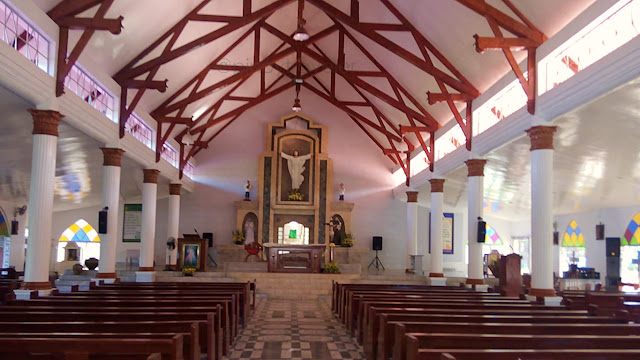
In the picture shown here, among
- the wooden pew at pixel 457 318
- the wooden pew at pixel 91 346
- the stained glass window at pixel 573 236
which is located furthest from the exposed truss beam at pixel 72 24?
the stained glass window at pixel 573 236

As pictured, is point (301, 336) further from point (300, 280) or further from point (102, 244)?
point (300, 280)

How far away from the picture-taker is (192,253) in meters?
23.2

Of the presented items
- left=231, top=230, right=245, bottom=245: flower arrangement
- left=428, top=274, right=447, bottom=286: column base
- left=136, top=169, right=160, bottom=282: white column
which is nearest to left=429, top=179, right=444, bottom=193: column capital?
left=428, top=274, right=447, bottom=286: column base

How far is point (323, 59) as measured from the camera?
2181 centimetres

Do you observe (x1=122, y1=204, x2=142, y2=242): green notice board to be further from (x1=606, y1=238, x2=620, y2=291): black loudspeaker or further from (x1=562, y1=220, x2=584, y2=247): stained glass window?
(x1=606, y1=238, x2=620, y2=291): black loudspeaker

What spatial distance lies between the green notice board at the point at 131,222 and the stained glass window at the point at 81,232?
145 cm

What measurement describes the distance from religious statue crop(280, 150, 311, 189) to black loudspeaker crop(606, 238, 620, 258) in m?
14.2

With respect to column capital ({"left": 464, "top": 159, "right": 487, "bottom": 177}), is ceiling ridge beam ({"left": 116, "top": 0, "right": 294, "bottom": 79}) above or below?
above

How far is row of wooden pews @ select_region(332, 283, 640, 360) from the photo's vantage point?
5363 millimetres

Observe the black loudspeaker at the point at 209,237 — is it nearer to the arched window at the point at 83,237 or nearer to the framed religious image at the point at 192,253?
the framed religious image at the point at 192,253

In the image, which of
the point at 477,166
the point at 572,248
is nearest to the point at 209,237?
the point at 477,166

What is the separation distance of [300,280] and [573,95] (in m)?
12.8

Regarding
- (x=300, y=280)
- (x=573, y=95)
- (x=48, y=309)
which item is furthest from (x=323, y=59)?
(x=48, y=309)

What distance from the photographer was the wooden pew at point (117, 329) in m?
6.46
